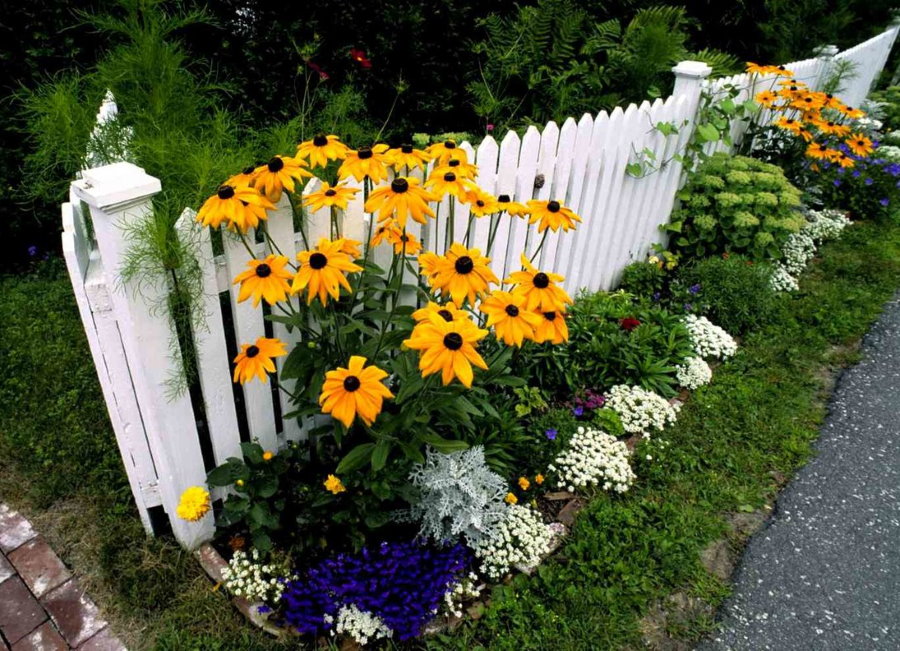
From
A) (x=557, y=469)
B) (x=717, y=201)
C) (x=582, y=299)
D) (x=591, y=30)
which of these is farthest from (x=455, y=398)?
(x=591, y=30)

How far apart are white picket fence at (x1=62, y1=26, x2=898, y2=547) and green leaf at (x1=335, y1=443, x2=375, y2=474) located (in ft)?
1.50

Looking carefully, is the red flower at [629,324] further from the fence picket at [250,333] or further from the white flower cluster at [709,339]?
the fence picket at [250,333]

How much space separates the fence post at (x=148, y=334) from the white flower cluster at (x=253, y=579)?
0.24 m

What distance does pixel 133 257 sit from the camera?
1805 millimetres

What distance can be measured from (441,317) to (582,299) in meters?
2.19

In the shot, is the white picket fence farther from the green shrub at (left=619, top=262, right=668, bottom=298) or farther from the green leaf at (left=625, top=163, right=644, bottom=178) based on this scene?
the green shrub at (left=619, top=262, right=668, bottom=298)

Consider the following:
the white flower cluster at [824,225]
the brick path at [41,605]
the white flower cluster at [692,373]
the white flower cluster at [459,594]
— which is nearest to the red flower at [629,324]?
the white flower cluster at [692,373]

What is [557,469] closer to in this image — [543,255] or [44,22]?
[543,255]

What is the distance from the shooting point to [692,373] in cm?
349

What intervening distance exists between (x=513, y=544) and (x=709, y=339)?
1993 mm

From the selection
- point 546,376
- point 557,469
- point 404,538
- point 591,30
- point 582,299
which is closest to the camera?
point 404,538

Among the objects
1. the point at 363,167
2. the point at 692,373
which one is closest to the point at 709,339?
the point at 692,373

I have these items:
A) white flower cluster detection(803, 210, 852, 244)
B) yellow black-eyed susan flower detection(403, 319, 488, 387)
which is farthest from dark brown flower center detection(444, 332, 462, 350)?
white flower cluster detection(803, 210, 852, 244)

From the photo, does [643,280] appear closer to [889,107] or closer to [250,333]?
[250,333]
